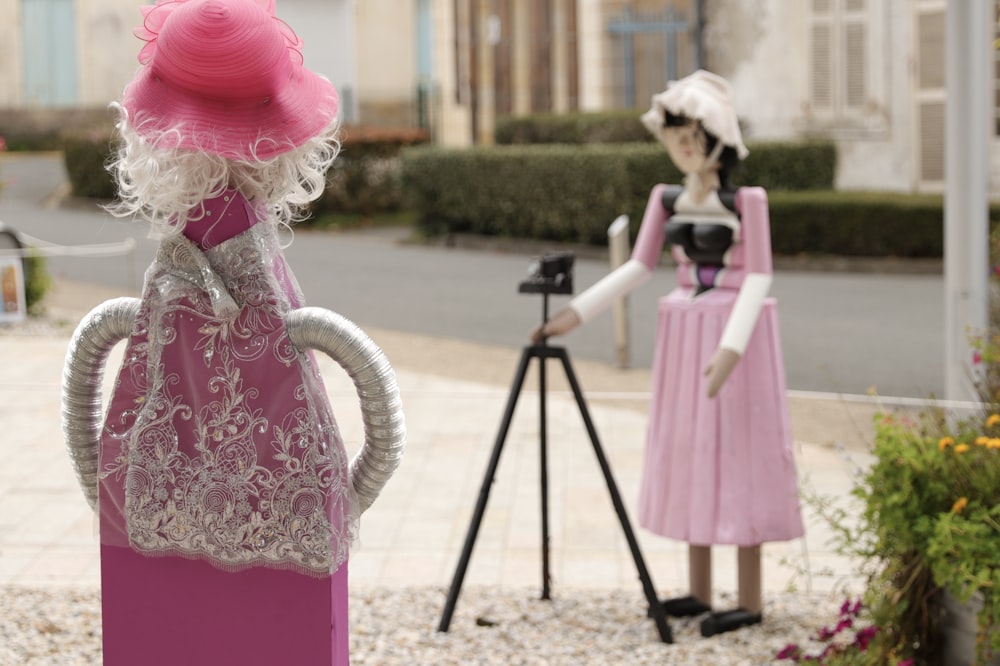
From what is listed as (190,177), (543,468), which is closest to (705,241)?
(543,468)

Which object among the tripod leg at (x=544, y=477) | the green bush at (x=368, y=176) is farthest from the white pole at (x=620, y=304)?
the green bush at (x=368, y=176)

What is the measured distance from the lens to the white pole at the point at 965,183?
510 centimetres

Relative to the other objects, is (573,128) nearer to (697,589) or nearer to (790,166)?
(790,166)

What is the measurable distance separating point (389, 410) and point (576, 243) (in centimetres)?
1357

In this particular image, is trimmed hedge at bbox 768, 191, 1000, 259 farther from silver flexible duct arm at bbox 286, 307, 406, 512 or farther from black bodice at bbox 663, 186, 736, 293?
silver flexible duct arm at bbox 286, 307, 406, 512

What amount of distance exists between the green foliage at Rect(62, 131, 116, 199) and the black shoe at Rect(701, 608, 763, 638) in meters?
17.6

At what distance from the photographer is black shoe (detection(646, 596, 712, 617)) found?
4.21 meters

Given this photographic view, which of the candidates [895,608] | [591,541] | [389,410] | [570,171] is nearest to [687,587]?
[591,541]

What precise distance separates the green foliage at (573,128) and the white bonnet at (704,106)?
41.6ft

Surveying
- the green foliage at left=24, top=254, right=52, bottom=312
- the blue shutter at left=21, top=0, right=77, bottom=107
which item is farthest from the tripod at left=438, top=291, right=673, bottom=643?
the blue shutter at left=21, top=0, right=77, bottom=107

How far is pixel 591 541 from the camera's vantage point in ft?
17.4

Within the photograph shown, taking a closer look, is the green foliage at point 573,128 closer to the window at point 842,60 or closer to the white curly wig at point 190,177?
the window at point 842,60

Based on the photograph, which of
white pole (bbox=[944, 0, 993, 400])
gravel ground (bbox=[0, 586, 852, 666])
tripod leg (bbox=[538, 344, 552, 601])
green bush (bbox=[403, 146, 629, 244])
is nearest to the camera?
gravel ground (bbox=[0, 586, 852, 666])

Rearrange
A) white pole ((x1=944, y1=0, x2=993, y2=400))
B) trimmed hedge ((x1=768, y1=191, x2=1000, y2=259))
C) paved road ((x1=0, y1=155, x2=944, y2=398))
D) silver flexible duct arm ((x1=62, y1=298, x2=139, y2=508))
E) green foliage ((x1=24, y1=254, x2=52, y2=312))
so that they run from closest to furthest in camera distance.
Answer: silver flexible duct arm ((x1=62, y1=298, x2=139, y2=508)), white pole ((x1=944, y1=0, x2=993, y2=400)), paved road ((x1=0, y1=155, x2=944, y2=398)), green foliage ((x1=24, y1=254, x2=52, y2=312)), trimmed hedge ((x1=768, y1=191, x2=1000, y2=259))
